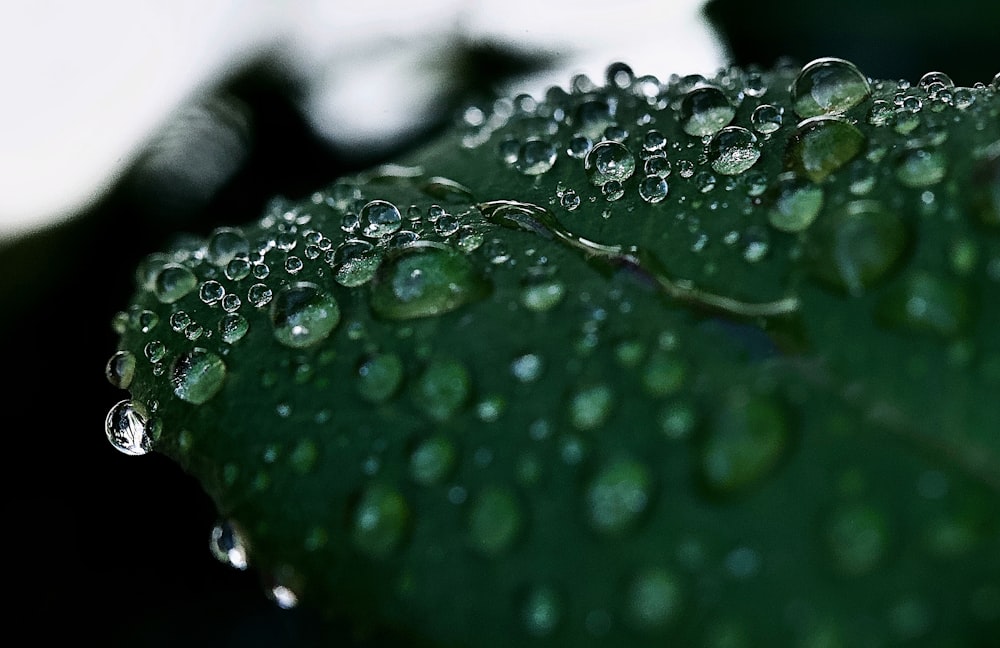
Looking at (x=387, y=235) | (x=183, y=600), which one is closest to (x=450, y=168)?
(x=387, y=235)

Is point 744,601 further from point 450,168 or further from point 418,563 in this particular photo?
point 450,168

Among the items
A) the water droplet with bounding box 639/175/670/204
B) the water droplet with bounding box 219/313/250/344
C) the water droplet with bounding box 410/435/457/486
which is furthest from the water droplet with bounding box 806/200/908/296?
the water droplet with bounding box 219/313/250/344

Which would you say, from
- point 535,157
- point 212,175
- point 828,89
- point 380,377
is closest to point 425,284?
point 380,377

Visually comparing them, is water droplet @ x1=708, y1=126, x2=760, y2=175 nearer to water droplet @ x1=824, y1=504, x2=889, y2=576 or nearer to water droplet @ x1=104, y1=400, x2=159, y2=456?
water droplet @ x1=824, y1=504, x2=889, y2=576

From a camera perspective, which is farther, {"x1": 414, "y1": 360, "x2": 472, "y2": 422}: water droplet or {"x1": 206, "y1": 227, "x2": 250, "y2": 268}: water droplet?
{"x1": 206, "y1": 227, "x2": 250, "y2": 268}: water droplet

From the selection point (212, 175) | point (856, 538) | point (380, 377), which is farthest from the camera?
point (212, 175)

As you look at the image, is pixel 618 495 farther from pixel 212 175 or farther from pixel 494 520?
pixel 212 175

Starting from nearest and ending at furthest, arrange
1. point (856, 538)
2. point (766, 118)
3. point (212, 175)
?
point (856, 538) < point (766, 118) < point (212, 175)
